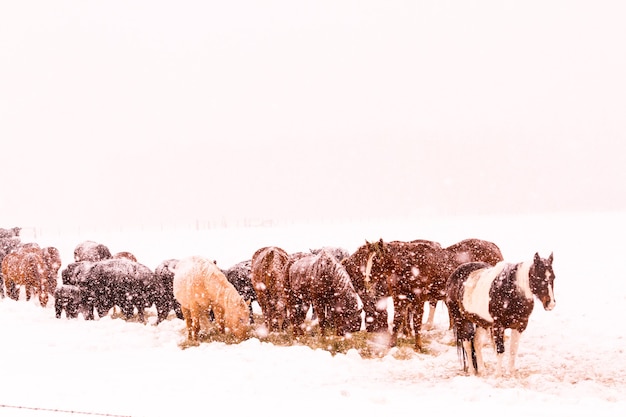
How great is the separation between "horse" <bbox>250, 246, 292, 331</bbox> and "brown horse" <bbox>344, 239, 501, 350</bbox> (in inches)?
79.2

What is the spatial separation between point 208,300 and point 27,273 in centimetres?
862

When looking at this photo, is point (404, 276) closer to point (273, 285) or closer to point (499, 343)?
point (499, 343)

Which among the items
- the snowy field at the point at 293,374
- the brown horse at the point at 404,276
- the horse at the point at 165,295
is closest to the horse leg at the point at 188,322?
the snowy field at the point at 293,374

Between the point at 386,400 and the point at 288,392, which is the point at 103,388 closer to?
the point at 288,392

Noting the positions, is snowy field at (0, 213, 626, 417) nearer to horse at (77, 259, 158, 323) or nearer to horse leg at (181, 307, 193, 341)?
horse leg at (181, 307, 193, 341)

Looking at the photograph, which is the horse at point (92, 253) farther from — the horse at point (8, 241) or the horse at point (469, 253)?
the horse at point (469, 253)

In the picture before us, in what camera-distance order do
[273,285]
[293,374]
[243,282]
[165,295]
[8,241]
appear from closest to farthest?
1. [293,374]
2. [273,285]
3. [243,282]
4. [165,295]
5. [8,241]

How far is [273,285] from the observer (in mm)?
11625

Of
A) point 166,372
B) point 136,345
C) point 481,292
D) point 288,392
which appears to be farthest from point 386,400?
point 136,345

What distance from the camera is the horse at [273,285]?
11508 millimetres

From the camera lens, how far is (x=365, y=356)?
938 centimetres

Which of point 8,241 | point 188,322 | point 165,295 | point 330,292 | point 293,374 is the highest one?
point 8,241

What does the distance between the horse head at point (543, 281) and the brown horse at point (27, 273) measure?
14.3 meters

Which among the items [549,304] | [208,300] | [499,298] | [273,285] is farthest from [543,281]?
[208,300]
